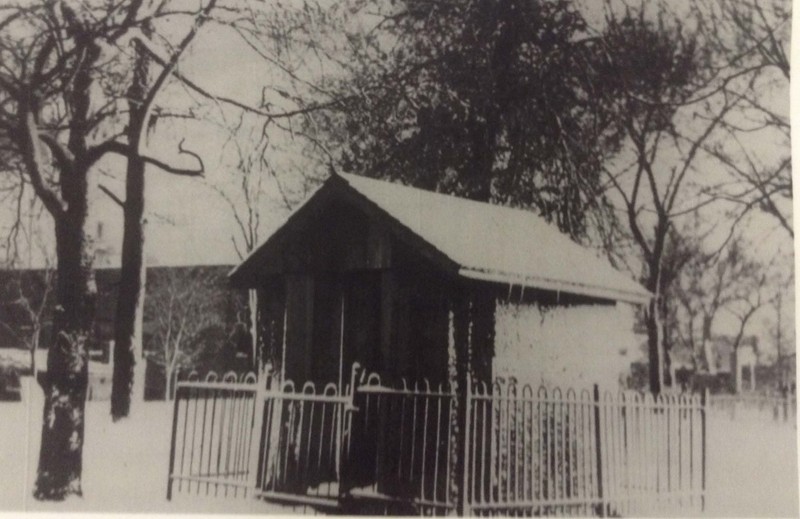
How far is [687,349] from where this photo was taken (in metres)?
5.05

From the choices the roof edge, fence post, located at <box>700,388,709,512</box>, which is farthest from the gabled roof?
fence post, located at <box>700,388,709,512</box>

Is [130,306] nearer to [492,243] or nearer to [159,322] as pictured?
[159,322]

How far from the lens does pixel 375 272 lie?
16.3ft

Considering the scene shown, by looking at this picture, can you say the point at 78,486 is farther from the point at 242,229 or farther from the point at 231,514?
the point at 242,229

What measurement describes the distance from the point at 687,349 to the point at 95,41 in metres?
4.31

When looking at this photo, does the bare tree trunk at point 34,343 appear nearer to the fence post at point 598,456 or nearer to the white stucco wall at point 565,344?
the white stucco wall at point 565,344

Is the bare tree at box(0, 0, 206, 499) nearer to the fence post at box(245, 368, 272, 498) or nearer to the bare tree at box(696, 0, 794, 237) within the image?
the fence post at box(245, 368, 272, 498)

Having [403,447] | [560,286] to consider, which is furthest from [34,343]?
[560,286]

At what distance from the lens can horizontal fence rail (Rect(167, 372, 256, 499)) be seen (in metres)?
4.83

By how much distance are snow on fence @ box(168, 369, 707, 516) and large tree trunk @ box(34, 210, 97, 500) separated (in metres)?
0.63

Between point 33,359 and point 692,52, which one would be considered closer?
point 33,359

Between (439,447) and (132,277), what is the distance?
219cm

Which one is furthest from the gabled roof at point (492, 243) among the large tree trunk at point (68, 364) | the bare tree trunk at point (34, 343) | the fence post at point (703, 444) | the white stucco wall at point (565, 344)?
the bare tree trunk at point (34, 343)

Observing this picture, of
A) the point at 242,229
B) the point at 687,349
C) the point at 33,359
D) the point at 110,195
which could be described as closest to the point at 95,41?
the point at 110,195
